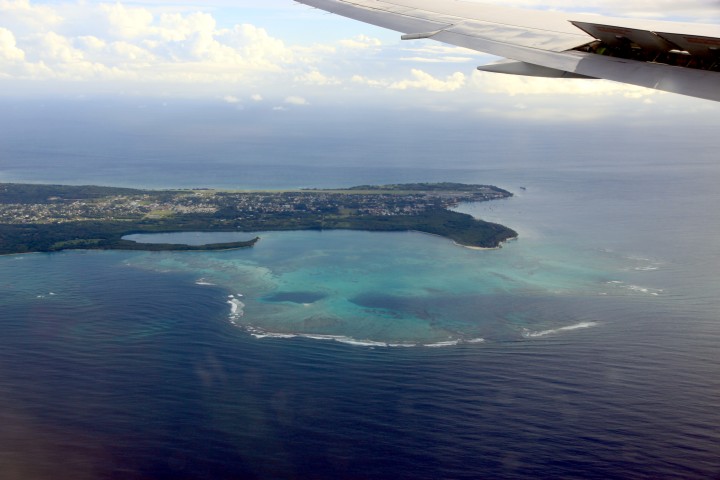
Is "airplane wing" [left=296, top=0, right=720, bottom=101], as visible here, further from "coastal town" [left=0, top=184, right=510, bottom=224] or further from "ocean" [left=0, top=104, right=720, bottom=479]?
"coastal town" [left=0, top=184, right=510, bottom=224]

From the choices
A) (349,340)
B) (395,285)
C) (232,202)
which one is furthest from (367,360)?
(232,202)

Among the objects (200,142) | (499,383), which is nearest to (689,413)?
(499,383)

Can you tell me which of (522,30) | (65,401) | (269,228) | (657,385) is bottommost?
(65,401)

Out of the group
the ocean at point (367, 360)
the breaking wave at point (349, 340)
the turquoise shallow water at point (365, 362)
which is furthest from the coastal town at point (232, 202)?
the breaking wave at point (349, 340)

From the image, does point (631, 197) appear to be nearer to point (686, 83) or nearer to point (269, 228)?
point (269, 228)

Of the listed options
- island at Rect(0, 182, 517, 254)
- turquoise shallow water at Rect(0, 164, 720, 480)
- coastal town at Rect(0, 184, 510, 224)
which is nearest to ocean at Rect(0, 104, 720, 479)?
turquoise shallow water at Rect(0, 164, 720, 480)

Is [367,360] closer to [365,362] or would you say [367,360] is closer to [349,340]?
[365,362]
